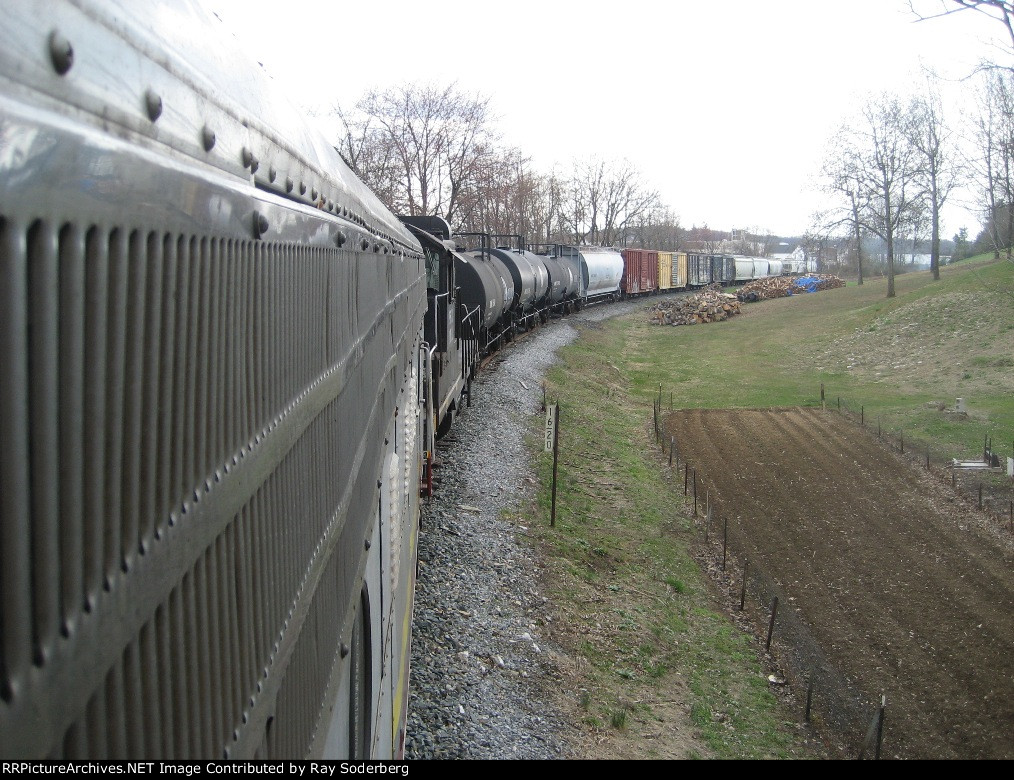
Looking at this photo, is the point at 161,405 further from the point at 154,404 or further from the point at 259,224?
the point at 259,224

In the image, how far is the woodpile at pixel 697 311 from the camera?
1911 inches

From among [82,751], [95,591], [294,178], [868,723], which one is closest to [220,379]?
[95,591]

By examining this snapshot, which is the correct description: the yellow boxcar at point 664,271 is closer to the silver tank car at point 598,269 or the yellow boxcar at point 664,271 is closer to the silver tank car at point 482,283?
the silver tank car at point 598,269

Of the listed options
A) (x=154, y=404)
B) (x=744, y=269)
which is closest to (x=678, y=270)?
(x=744, y=269)

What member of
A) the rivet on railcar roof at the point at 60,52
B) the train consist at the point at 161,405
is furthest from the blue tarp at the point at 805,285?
the rivet on railcar roof at the point at 60,52

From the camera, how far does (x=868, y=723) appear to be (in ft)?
29.9

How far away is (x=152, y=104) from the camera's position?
4.14 ft

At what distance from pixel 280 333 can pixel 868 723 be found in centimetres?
898

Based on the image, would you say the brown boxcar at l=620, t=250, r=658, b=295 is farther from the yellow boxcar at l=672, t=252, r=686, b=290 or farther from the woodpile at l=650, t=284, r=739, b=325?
the woodpile at l=650, t=284, r=739, b=325

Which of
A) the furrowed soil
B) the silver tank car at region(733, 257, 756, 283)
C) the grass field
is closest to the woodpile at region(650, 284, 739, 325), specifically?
the grass field

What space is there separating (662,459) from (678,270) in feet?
164

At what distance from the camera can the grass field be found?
9.16m

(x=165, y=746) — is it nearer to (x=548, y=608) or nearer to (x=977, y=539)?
(x=548, y=608)

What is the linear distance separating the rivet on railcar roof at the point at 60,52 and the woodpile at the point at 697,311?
48220 mm
